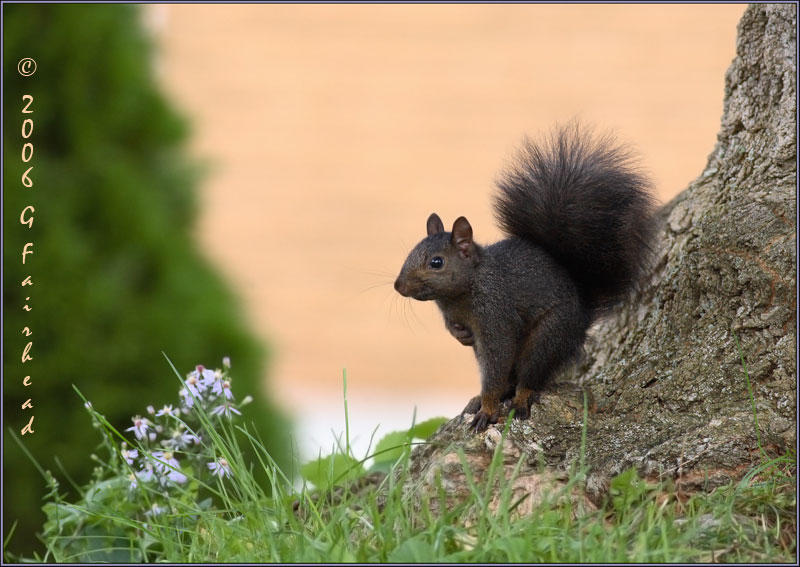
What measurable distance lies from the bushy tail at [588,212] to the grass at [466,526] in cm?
52

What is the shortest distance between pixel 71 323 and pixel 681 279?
7.03 ft

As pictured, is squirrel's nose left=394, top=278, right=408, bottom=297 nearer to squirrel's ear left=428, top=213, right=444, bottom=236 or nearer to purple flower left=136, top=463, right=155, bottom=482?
squirrel's ear left=428, top=213, right=444, bottom=236

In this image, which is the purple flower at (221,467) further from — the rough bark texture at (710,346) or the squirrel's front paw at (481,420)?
the squirrel's front paw at (481,420)

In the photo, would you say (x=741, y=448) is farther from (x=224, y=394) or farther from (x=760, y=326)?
(x=224, y=394)

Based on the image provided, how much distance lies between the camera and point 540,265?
2248 mm

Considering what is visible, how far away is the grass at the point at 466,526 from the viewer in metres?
1.55

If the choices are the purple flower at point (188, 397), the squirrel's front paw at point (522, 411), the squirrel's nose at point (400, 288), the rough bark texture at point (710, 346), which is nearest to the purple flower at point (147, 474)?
the purple flower at point (188, 397)

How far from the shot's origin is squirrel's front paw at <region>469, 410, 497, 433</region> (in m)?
2.13

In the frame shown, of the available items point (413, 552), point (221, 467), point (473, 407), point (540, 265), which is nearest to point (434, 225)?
point (540, 265)

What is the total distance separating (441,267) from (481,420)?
361 millimetres

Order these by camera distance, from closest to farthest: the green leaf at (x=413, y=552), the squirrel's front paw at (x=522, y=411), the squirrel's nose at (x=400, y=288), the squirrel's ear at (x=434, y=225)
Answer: the green leaf at (x=413, y=552)
the squirrel's front paw at (x=522, y=411)
the squirrel's nose at (x=400, y=288)
the squirrel's ear at (x=434, y=225)

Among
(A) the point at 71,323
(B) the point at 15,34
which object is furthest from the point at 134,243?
(B) the point at 15,34

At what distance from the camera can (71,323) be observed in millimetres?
3439

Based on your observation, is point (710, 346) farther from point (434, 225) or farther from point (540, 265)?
point (434, 225)
